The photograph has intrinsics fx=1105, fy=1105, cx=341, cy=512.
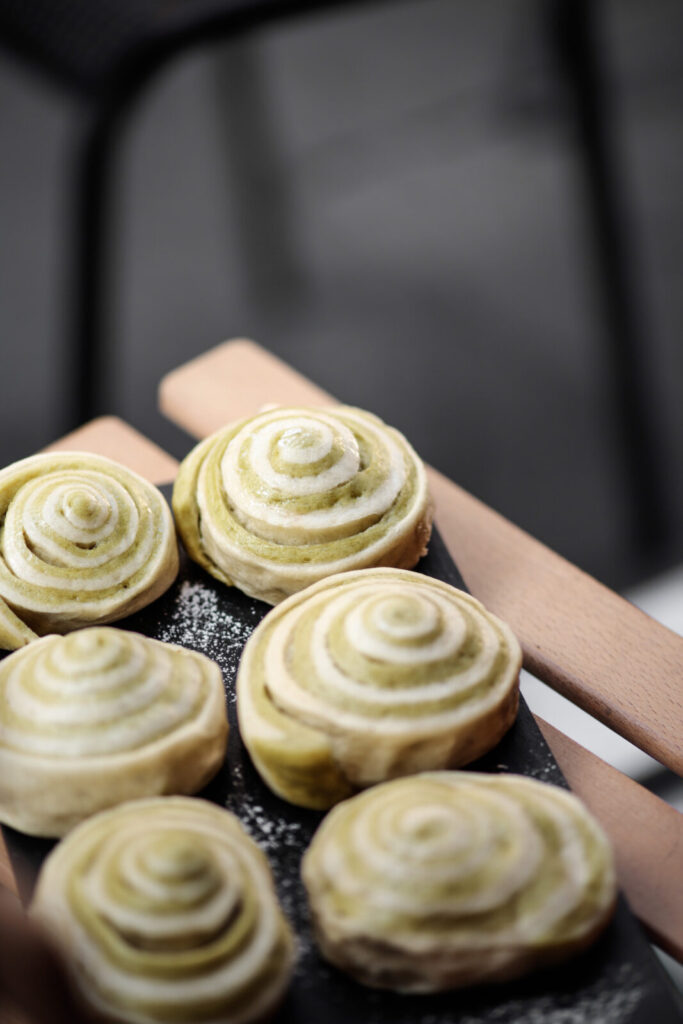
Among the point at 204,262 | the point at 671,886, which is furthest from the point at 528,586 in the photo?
the point at 204,262

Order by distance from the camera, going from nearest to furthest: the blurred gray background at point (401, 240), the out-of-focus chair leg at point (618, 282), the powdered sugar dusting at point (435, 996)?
1. the powdered sugar dusting at point (435, 996)
2. the out-of-focus chair leg at point (618, 282)
3. the blurred gray background at point (401, 240)

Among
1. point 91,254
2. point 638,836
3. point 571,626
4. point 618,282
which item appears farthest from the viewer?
point 618,282

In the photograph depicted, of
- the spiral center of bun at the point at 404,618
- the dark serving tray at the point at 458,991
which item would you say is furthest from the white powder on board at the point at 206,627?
the spiral center of bun at the point at 404,618

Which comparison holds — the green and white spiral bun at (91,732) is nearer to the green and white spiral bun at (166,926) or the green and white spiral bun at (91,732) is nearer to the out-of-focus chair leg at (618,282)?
the green and white spiral bun at (166,926)

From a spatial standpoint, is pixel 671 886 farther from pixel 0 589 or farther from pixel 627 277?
pixel 627 277

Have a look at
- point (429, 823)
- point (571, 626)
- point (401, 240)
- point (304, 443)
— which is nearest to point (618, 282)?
point (401, 240)

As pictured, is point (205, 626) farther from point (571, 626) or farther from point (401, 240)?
point (401, 240)

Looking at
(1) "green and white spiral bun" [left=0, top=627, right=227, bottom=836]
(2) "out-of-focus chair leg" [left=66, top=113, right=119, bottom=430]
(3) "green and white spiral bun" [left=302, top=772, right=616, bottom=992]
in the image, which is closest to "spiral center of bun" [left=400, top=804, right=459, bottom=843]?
(3) "green and white spiral bun" [left=302, top=772, right=616, bottom=992]

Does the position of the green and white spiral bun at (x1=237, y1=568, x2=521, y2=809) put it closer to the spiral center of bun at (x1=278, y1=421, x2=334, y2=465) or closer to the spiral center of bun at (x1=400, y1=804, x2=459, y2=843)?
the spiral center of bun at (x1=400, y1=804, x2=459, y2=843)
